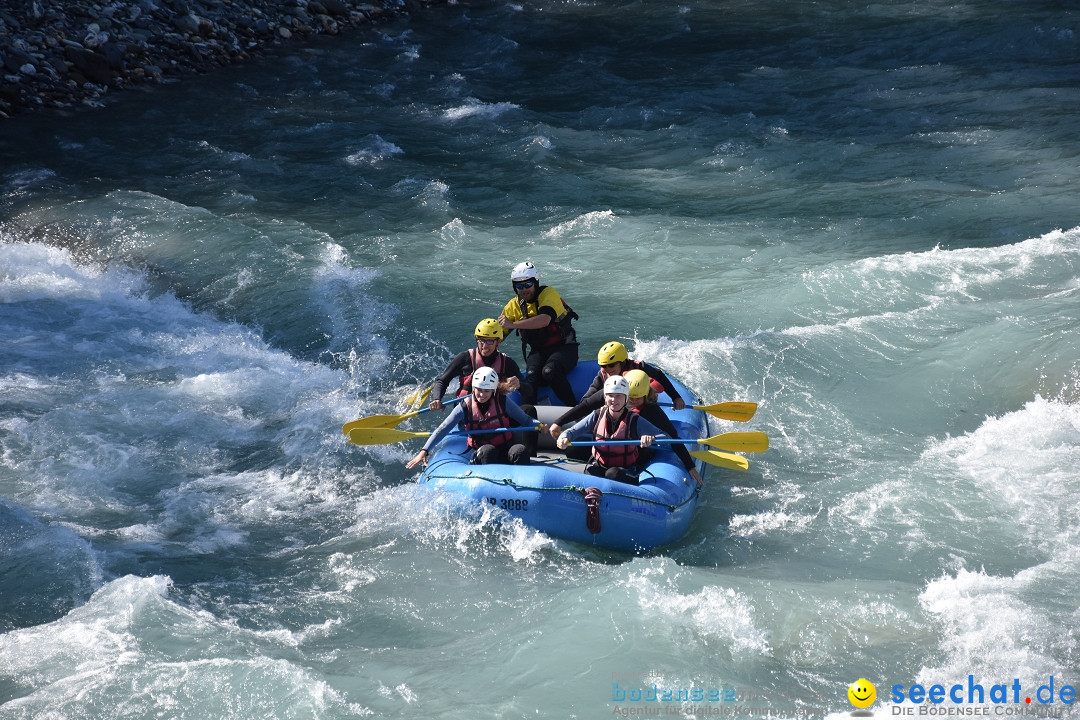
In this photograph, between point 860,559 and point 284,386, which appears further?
point 284,386

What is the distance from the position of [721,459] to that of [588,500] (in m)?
1.31

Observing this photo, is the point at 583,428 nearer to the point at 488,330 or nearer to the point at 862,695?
the point at 488,330

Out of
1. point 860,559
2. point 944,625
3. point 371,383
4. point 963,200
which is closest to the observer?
point 944,625

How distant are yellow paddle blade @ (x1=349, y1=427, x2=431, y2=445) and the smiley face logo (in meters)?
3.92

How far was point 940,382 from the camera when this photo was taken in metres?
9.39

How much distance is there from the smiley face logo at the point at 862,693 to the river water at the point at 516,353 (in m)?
0.06

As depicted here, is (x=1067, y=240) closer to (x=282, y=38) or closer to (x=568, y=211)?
(x=568, y=211)

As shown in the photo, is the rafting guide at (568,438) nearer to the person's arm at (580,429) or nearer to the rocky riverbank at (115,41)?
the person's arm at (580,429)

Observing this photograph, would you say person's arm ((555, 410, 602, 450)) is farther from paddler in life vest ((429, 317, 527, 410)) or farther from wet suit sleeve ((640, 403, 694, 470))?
paddler in life vest ((429, 317, 527, 410))

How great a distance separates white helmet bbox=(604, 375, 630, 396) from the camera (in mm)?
7395

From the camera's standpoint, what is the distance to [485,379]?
7.70 metres

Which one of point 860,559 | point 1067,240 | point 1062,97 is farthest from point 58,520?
point 1062,97

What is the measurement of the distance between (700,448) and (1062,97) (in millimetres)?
11697

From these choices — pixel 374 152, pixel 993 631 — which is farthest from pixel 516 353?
pixel 374 152
